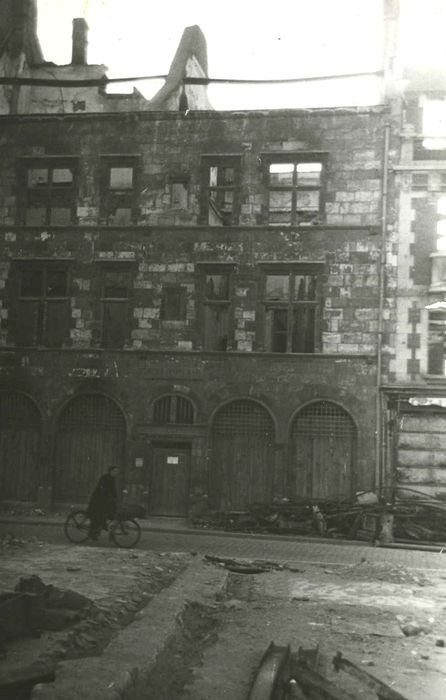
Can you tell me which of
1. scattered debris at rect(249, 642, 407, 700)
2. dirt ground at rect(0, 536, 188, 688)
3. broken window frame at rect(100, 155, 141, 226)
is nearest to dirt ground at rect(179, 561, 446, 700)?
scattered debris at rect(249, 642, 407, 700)

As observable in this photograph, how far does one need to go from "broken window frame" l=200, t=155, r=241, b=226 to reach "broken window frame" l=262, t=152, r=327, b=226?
2.98 ft

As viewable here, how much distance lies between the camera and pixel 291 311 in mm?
23969

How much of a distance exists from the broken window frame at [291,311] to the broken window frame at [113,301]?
13.9ft

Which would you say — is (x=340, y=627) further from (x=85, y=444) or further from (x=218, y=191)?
(x=218, y=191)

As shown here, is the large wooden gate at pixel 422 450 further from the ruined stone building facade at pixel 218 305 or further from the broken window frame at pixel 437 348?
the broken window frame at pixel 437 348

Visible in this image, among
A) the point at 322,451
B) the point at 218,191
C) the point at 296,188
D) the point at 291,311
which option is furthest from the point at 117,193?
the point at 322,451

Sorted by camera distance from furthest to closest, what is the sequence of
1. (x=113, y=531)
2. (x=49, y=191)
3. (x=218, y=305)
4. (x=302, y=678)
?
(x=49, y=191) → (x=218, y=305) → (x=113, y=531) → (x=302, y=678)

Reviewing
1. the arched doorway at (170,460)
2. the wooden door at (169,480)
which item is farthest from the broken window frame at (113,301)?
the wooden door at (169,480)

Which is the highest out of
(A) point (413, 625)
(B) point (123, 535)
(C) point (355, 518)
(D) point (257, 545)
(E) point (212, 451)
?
(E) point (212, 451)

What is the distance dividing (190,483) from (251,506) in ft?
8.28

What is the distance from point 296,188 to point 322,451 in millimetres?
7932

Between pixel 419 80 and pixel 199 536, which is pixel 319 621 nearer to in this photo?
pixel 199 536

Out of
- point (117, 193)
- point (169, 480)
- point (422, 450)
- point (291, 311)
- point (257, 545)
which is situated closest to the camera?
point (257, 545)

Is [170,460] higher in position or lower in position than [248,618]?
higher
